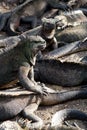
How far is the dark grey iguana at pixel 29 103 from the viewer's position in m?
6.64

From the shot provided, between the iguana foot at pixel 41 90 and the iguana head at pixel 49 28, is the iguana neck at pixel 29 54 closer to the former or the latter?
the iguana foot at pixel 41 90

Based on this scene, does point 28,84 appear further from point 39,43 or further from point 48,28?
point 48,28

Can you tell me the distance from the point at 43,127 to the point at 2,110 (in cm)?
85

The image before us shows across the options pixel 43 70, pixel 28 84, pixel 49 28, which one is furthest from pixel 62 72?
pixel 49 28

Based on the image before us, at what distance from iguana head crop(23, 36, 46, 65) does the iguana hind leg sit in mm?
897

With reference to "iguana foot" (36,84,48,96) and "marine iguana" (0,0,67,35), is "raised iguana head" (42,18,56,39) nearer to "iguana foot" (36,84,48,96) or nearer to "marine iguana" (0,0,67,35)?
"marine iguana" (0,0,67,35)

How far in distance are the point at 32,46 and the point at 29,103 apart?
99 centimetres

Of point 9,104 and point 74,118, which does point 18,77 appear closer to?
point 9,104

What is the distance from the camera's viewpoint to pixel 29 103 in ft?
22.7

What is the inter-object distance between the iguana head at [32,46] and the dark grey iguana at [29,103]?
2.46 ft

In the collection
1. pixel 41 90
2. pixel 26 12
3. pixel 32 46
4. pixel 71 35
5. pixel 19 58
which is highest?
pixel 32 46

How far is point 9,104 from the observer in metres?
6.70

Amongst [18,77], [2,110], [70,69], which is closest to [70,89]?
[70,69]

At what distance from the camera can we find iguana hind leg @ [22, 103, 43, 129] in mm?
6217
